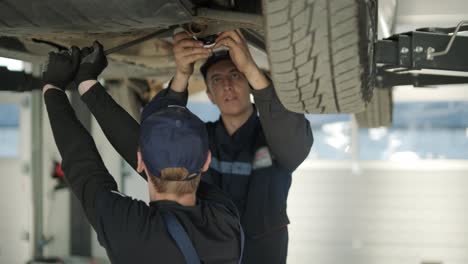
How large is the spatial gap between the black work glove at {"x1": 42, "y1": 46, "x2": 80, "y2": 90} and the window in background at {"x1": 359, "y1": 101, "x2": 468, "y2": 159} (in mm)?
3579

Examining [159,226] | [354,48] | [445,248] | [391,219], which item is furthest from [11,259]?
[354,48]

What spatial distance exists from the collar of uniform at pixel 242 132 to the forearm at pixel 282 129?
14 cm

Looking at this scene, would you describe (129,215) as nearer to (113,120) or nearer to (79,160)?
(79,160)

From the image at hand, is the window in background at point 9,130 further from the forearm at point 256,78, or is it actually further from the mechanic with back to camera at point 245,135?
the forearm at point 256,78

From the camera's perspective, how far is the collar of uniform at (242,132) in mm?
1782

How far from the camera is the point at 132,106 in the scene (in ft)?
8.86

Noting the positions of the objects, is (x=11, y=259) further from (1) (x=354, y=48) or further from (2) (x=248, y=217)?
(1) (x=354, y=48)

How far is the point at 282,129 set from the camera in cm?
155

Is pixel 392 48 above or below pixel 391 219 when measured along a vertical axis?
above

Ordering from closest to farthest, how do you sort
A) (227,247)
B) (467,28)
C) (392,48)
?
1. (227,247)
2. (392,48)
3. (467,28)

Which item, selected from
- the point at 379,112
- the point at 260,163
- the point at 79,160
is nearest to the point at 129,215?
the point at 79,160

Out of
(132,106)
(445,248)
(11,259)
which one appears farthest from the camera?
(11,259)

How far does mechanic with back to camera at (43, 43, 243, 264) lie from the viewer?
1193mm

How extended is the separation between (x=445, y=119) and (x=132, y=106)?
9.72ft
